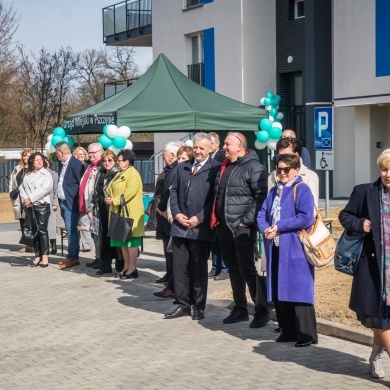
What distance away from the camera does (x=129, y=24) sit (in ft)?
133

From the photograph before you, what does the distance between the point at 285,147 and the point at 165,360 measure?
2.35 metres

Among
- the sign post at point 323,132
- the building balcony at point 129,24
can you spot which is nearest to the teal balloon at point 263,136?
the sign post at point 323,132

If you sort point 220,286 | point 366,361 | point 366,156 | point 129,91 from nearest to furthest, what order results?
point 366,361
point 220,286
point 129,91
point 366,156

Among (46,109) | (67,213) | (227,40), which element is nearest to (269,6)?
(227,40)

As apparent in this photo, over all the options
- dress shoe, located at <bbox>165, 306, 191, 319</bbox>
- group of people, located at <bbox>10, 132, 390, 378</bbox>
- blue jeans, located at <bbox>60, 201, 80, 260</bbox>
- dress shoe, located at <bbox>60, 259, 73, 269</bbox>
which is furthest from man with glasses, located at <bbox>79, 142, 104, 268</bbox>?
dress shoe, located at <bbox>165, 306, 191, 319</bbox>

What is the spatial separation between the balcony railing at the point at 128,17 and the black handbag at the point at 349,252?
32852 millimetres

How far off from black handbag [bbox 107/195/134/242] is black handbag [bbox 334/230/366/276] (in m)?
6.22

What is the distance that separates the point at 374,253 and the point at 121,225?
6517 millimetres

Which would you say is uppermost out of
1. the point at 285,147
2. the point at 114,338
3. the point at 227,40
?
the point at 227,40

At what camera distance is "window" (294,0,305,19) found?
107ft

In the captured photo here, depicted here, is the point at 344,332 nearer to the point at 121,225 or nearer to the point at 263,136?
the point at 121,225

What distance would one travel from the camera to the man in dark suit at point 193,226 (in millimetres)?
10562

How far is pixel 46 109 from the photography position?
4581 centimetres

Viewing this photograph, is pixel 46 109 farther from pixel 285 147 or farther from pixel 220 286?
pixel 285 147
